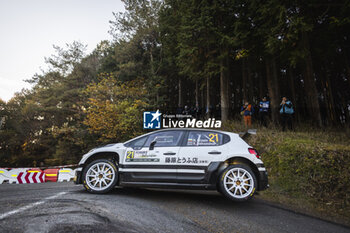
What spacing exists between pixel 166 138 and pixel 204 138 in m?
0.90

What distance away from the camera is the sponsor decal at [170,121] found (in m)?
14.9

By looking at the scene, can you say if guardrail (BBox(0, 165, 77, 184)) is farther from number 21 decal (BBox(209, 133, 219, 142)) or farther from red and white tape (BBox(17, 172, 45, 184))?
number 21 decal (BBox(209, 133, 219, 142))

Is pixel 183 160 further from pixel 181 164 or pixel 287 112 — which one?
pixel 287 112

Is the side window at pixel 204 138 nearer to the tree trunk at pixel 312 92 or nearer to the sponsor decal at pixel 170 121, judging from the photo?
the tree trunk at pixel 312 92

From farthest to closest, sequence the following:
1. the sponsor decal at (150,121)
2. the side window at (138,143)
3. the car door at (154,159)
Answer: the sponsor decal at (150,121), the side window at (138,143), the car door at (154,159)

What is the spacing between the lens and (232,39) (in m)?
11.8

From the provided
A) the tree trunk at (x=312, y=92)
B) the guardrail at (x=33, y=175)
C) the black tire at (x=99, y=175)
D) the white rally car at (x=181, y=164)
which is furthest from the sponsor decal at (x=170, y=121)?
the black tire at (x=99, y=175)

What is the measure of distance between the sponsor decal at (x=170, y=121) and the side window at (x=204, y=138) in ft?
31.2

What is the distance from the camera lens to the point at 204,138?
447 cm

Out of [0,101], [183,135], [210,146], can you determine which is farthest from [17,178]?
[0,101]

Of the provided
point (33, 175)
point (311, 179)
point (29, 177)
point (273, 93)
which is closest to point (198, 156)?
point (311, 179)

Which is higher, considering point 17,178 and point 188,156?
point 188,156

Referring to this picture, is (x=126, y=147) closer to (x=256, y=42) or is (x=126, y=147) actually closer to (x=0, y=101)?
(x=256, y=42)

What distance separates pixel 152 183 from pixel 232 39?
34.6 feet
